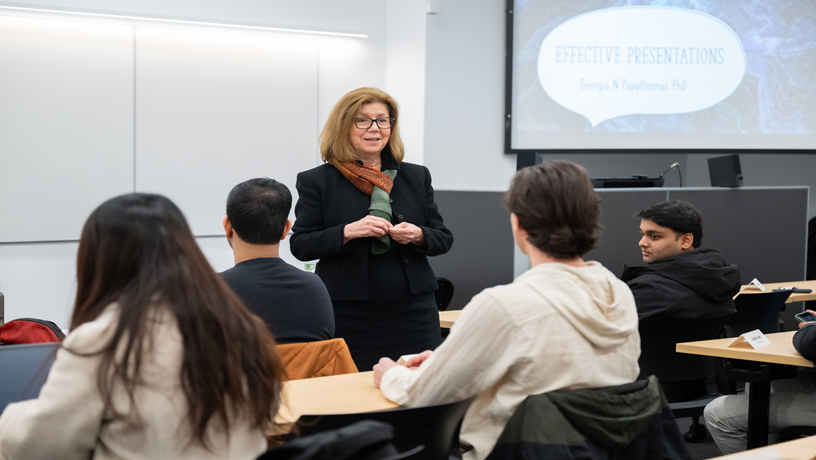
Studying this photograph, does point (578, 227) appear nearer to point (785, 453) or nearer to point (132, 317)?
point (785, 453)

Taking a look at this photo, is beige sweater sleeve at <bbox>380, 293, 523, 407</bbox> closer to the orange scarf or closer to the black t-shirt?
the black t-shirt

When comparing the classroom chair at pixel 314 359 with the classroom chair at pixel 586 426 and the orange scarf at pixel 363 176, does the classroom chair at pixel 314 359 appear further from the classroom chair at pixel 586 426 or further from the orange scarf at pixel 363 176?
the orange scarf at pixel 363 176

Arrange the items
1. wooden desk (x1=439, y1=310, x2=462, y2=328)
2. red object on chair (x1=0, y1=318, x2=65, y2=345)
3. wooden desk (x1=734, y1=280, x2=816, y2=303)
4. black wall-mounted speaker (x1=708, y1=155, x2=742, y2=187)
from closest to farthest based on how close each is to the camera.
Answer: red object on chair (x1=0, y1=318, x2=65, y2=345), wooden desk (x1=439, y1=310, x2=462, y2=328), wooden desk (x1=734, y1=280, x2=816, y2=303), black wall-mounted speaker (x1=708, y1=155, x2=742, y2=187)

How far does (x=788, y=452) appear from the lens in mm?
1504

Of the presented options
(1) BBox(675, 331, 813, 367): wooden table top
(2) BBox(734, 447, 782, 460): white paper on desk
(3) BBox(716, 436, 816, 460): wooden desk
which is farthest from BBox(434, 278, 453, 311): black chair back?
(2) BBox(734, 447, 782, 460): white paper on desk

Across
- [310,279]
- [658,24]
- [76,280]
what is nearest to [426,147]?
[658,24]

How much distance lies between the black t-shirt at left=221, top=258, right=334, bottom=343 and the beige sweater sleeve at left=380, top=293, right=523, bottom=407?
476 millimetres

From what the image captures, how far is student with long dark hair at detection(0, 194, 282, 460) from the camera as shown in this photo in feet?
3.40

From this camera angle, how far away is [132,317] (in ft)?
3.43

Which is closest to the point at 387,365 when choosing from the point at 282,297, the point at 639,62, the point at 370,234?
the point at 282,297

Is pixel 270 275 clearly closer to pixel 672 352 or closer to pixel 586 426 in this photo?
pixel 586 426

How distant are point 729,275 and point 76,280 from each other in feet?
8.27

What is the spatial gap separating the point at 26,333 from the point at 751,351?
2322 millimetres

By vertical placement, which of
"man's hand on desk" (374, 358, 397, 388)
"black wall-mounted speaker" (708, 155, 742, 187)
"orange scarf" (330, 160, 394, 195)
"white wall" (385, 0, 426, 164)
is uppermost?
"white wall" (385, 0, 426, 164)
